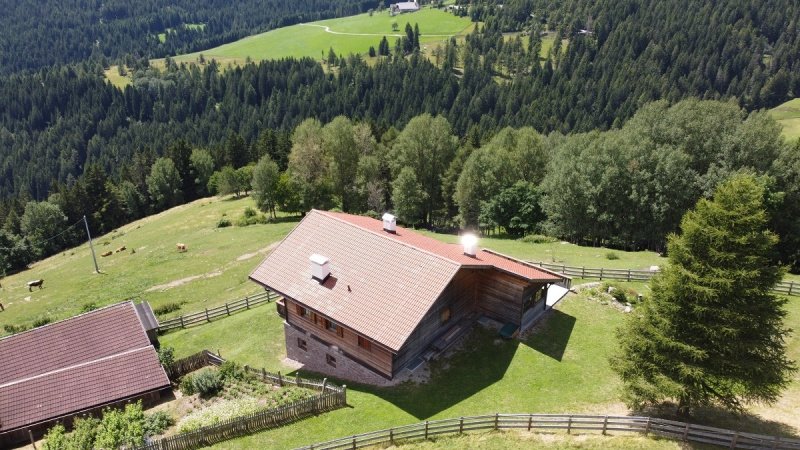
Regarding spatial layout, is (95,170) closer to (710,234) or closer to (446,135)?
(446,135)

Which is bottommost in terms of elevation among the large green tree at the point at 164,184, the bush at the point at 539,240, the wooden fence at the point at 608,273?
the large green tree at the point at 164,184

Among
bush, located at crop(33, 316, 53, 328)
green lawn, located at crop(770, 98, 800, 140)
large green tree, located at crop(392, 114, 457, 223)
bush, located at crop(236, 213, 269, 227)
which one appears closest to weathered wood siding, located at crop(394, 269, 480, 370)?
bush, located at crop(33, 316, 53, 328)

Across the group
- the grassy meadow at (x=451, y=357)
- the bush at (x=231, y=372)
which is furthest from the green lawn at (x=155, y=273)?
the bush at (x=231, y=372)

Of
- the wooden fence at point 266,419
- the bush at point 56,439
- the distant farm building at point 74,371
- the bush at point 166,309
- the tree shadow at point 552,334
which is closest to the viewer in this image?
the bush at point 56,439

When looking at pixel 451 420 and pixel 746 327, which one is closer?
pixel 746 327

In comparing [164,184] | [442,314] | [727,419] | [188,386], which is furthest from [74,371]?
[164,184]

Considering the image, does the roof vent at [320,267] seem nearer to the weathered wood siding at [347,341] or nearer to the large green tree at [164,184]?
the weathered wood siding at [347,341]

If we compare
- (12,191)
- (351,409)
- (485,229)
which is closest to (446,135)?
Answer: (485,229)

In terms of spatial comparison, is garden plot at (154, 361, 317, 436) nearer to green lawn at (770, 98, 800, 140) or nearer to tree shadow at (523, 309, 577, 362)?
tree shadow at (523, 309, 577, 362)
